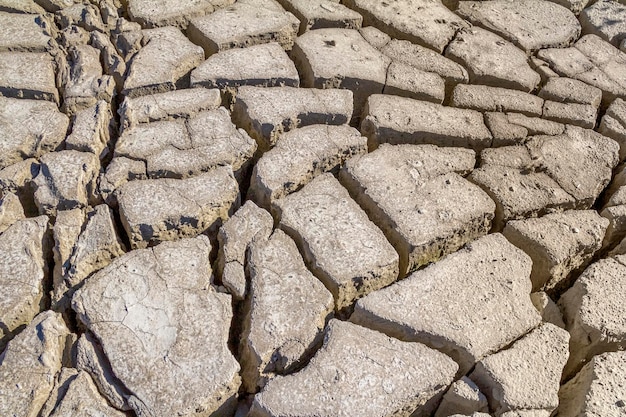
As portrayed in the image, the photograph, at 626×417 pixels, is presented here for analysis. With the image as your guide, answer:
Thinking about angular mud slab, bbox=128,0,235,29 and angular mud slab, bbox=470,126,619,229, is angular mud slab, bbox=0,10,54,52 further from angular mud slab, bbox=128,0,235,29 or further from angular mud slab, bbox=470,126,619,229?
angular mud slab, bbox=470,126,619,229

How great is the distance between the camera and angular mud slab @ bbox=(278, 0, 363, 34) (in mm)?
2889

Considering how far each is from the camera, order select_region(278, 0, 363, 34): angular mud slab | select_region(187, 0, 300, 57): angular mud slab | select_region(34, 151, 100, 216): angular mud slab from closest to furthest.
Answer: select_region(34, 151, 100, 216): angular mud slab, select_region(187, 0, 300, 57): angular mud slab, select_region(278, 0, 363, 34): angular mud slab

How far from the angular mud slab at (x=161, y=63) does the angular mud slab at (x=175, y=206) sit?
54 centimetres

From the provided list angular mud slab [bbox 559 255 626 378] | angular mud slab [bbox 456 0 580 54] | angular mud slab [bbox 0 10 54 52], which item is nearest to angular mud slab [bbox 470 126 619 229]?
angular mud slab [bbox 559 255 626 378]

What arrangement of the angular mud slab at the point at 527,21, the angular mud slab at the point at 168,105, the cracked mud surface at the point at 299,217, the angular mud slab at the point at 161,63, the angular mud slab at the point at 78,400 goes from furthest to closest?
1. the angular mud slab at the point at 527,21
2. the angular mud slab at the point at 161,63
3. the angular mud slab at the point at 168,105
4. the cracked mud surface at the point at 299,217
5. the angular mud slab at the point at 78,400

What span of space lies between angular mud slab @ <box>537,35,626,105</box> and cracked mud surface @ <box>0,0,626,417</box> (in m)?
0.02

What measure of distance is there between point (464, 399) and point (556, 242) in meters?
0.76

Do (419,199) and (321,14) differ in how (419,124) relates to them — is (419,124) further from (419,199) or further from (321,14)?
(321,14)

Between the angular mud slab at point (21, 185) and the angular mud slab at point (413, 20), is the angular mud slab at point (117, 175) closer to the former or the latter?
the angular mud slab at point (21, 185)

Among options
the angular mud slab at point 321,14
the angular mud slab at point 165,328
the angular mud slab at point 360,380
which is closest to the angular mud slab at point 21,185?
the angular mud slab at point 165,328

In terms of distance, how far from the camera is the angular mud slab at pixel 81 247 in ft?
6.02

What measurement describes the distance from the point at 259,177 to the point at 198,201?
0.82 ft

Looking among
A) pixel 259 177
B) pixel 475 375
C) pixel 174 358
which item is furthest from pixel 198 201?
pixel 475 375

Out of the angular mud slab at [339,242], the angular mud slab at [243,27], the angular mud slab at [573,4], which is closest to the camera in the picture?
the angular mud slab at [339,242]
